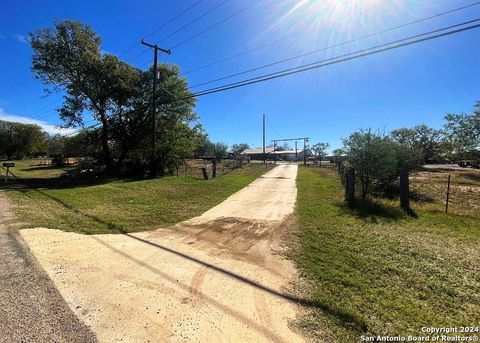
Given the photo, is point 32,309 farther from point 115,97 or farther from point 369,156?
point 115,97

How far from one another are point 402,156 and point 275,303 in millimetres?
12602

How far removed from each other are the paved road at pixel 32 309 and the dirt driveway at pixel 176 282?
0.13 meters

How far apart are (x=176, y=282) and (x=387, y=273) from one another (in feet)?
11.2

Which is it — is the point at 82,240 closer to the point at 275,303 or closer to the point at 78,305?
the point at 78,305

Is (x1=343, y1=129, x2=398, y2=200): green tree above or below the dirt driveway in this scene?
above

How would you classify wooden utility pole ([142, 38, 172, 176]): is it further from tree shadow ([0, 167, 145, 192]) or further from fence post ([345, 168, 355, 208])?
fence post ([345, 168, 355, 208])

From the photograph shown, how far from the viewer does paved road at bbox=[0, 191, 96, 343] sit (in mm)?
3061

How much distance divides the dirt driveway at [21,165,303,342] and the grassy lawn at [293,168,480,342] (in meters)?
0.50

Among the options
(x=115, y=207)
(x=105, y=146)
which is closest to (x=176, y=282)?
(x=115, y=207)

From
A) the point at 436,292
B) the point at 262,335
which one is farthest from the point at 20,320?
the point at 436,292

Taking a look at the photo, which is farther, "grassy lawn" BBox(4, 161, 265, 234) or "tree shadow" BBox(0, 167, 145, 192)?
"tree shadow" BBox(0, 167, 145, 192)

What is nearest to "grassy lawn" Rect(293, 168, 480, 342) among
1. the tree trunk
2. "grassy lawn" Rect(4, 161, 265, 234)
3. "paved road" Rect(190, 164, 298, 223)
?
"paved road" Rect(190, 164, 298, 223)

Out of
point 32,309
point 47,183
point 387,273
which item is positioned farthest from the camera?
point 47,183

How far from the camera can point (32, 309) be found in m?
3.53
